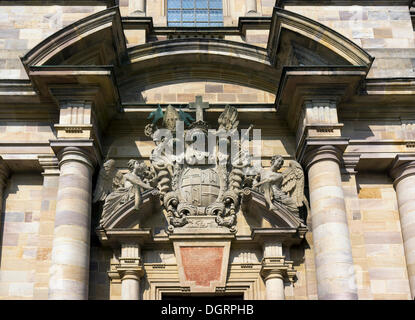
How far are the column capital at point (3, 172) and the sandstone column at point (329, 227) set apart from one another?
5582 mm

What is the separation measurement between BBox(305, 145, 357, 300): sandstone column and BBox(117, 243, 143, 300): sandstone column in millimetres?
3145

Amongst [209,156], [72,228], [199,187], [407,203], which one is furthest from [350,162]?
[72,228]

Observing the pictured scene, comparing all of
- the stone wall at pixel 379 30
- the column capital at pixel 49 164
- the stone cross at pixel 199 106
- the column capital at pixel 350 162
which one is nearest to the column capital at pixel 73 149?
the column capital at pixel 49 164

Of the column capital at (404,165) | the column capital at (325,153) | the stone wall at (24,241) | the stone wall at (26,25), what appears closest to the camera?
the stone wall at (24,241)

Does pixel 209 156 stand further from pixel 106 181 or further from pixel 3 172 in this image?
pixel 3 172

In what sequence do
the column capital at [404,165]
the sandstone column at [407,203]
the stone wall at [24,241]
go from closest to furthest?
the stone wall at [24,241] → the sandstone column at [407,203] → the column capital at [404,165]

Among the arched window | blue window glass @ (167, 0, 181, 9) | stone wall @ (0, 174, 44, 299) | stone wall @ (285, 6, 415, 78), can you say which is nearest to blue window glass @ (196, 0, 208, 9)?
the arched window

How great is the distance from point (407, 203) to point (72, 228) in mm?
6062

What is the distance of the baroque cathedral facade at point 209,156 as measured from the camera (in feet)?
43.1

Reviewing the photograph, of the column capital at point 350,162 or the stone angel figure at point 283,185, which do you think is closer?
the stone angel figure at point 283,185

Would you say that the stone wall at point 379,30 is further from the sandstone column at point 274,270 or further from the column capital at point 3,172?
the column capital at point 3,172

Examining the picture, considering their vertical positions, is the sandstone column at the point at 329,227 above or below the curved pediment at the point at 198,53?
below

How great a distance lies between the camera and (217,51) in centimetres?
1483

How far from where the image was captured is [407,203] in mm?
13633
